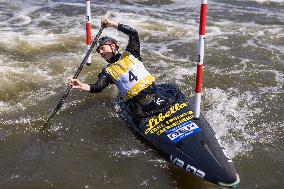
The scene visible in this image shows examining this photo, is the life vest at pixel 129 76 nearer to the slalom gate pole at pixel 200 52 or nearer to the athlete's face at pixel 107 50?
the athlete's face at pixel 107 50

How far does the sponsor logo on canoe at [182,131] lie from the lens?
4992 mm

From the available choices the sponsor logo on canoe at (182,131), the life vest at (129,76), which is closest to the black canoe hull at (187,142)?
the sponsor logo on canoe at (182,131)

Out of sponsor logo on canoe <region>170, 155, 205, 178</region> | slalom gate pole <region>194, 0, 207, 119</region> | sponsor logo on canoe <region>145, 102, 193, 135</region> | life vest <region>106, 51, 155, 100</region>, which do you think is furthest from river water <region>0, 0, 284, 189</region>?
slalom gate pole <region>194, 0, 207, 119</region>

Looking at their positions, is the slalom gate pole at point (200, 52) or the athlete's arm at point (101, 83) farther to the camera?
the athlete's arm at point (101, 83)

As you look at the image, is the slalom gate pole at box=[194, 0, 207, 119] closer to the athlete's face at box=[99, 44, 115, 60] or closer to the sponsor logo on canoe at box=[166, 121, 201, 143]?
the sponsor logo on canoe at box=[166, 121, 201, 143]

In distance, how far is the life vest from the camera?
5.70 m

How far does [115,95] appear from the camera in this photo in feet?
23.8

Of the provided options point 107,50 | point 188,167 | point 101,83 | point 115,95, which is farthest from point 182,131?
point 115,95

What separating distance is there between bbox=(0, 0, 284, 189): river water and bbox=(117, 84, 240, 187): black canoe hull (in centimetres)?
25

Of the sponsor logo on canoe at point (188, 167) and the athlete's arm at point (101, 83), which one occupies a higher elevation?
the athlete's arm at point (101, 83)

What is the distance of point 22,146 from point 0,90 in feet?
6.68

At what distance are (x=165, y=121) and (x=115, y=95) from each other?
2.11 meters

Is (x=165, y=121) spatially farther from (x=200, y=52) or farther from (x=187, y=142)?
(x=200, y=52)

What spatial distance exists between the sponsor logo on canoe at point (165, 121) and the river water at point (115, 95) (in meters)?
0.31
